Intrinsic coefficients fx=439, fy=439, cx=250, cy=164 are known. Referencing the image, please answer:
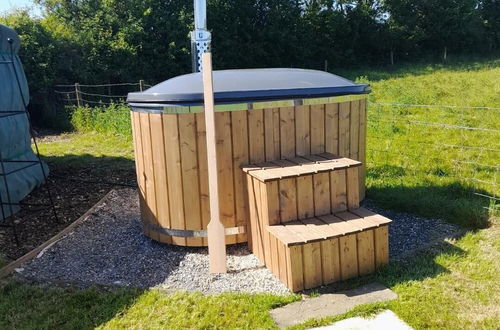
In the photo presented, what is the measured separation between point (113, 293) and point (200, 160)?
51.7 inches

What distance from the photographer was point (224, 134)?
3852mm

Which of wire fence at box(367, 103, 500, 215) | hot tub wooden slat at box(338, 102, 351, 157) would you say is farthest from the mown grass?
hot tub wooden slat at box(338, 102, 351, 157)

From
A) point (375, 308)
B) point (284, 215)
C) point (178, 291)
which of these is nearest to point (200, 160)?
point (284, 215)

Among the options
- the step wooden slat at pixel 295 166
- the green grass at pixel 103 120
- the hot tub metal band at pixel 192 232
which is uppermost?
the step wooden slat at pixel 295 166

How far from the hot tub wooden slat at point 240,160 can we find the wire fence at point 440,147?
2.49 metres

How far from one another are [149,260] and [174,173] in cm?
82

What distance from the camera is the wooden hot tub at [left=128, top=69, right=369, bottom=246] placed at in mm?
3822

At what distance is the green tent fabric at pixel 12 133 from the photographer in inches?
219

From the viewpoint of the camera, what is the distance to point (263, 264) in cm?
374

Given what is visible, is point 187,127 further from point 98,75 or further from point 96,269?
point 98,75

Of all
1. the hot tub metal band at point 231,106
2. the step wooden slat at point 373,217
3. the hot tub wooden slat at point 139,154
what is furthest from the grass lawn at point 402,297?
the hot tub metal band at point 231,106

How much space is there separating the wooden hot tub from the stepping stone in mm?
1154

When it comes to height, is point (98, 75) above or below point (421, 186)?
above

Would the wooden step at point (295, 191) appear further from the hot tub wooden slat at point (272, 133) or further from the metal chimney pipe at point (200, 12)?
the metal chimney pipe at point (200, 12)
